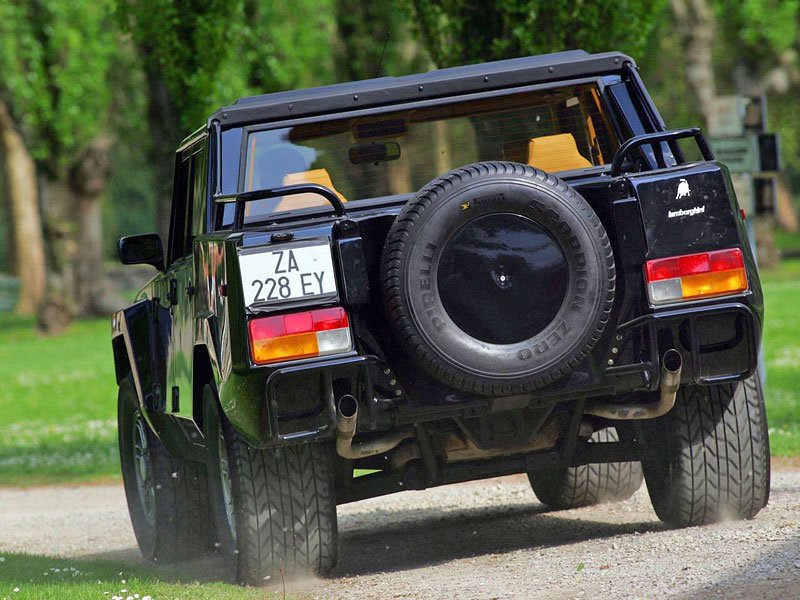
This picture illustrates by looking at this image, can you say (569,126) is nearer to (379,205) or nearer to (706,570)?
(379,205)

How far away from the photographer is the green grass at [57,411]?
13.7 metres

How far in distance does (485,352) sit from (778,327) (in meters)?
17.5

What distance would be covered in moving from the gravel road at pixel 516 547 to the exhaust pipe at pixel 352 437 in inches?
21.8

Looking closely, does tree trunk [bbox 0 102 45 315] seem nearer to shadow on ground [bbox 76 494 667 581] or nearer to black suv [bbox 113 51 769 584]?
shadow on ground [bbox 76 494 667 581]

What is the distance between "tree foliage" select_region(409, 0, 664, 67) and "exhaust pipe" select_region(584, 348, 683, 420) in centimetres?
633

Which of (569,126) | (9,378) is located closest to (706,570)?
(569,126)

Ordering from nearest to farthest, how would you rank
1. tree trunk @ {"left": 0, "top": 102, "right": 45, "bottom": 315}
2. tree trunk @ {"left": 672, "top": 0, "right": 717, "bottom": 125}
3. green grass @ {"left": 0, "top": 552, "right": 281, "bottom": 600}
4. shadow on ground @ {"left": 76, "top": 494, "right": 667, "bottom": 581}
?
green grass @ {"left": 0, "top": 552, "right": 281, "bottom": 600}, shadow on ground @ {"left": 76, "top": 494, "right": 667, "bottom": 581}, tree trunk @ {"left": 672, "top": 0, "right": 717, "bottom": 125}, tree trunk @ {"left": 0, "top": 102, "right": 45, "bottom": 315}

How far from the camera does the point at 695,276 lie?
5773 mm

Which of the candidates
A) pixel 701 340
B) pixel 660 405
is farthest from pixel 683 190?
pixel 660 405

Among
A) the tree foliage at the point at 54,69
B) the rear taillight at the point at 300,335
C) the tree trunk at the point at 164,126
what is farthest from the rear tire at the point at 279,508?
the tree foliage at the point at 54,69

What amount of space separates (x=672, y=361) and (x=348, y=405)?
1.29m

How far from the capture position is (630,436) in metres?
6.68

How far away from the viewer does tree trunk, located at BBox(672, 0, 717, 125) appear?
31.6 m

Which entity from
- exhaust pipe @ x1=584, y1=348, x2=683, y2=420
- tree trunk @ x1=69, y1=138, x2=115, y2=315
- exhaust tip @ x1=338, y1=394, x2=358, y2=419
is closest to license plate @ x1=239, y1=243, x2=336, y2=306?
exhaust tip @ x1=338, y1=394, x2=358, y2=419
